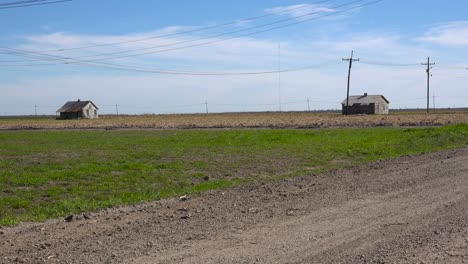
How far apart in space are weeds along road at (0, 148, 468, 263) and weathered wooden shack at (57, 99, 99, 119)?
4715 inches

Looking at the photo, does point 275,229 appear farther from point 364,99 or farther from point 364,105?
point 364,99

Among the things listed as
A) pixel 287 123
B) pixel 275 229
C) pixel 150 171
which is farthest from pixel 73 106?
pixel 275 229

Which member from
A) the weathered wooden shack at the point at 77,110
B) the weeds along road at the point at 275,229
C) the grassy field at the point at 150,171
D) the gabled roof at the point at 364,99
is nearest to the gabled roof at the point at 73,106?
the weathered wooden shack at the point at 77,110

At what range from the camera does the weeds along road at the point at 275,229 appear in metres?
6.82

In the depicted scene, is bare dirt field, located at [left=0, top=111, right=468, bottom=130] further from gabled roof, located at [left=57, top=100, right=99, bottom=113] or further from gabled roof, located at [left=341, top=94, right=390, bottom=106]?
gabled roof, located at [left=57, top=100, right=99, bottom=113]

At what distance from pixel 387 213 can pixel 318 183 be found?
4.13 metres

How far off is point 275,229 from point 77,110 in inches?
4862

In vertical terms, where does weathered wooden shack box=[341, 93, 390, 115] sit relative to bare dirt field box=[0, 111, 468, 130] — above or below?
above

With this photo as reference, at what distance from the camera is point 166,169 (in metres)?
17.9

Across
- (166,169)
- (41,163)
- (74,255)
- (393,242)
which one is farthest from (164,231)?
(41,163)

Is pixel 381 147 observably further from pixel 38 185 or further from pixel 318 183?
pixel 38 185

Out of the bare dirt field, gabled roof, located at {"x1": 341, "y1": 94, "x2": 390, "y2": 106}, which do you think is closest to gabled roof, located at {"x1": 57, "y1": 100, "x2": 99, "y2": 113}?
the bare dirt field

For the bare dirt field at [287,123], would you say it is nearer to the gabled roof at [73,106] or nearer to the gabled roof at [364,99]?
the gabled roof at [364,99]

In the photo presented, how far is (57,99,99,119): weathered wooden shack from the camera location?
416 feet
